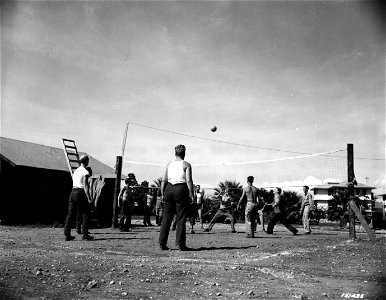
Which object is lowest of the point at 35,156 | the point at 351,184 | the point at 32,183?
the point at 32,183

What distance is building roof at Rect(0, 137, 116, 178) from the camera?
1684 cm

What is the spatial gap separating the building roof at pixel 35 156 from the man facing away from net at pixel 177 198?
10460mm

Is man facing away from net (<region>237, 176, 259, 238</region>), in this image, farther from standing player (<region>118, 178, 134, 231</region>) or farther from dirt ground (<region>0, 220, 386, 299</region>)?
dirt ground (<region>0, 220, 386, 299</region>)

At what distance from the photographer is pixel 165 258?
5520mm

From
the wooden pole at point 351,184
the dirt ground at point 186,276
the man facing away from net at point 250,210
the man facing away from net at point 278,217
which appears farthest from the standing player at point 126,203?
the wooden pole at point 351,184

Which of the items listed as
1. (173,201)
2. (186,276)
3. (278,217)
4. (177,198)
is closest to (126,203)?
(278,217)

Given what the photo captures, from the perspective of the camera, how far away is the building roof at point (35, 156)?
16844 mm

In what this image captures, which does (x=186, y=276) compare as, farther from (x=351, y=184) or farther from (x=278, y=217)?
(x=278, y=217)

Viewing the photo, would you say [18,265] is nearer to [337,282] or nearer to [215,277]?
[215,277]

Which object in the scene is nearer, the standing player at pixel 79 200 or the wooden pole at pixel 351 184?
the standing player at pixel 79 200

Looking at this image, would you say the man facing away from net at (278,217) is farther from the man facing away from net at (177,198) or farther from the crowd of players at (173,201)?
the man facing away from net at (177,198)

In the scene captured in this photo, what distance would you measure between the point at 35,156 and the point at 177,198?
14.7 meters

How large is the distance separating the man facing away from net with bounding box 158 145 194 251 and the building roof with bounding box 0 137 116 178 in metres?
10.5

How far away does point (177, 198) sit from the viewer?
6695 mm
